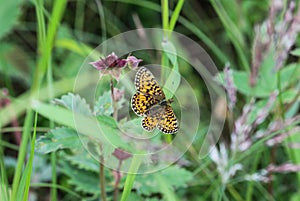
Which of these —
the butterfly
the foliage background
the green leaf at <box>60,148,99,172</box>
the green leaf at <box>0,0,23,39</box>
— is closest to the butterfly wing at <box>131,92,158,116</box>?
the butterfly

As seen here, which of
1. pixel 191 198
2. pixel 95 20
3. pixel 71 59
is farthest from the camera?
pixel 95 20

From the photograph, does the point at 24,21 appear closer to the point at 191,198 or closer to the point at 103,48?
the point at 103,48

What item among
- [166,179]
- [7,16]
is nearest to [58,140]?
[166,179]

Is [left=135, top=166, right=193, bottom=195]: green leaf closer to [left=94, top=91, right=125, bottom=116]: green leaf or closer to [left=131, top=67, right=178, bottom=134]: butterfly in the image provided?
[left=94, top=91, right=125, bottom=116]: green leaf

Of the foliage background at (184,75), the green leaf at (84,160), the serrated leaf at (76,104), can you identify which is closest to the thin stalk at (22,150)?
the foliage background at (184,75)

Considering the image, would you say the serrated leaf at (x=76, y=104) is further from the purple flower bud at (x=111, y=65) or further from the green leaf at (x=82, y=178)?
the green leaf at (x=82, y=178)

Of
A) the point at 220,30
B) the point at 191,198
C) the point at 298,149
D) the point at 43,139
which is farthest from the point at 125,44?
the point at 43,139
